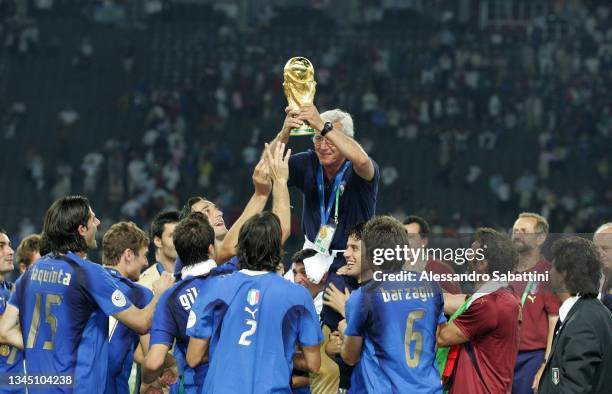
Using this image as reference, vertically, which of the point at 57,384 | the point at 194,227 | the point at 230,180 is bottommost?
the point at 230,180

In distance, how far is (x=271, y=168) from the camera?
6129mm

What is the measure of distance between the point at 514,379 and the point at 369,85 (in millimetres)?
19572

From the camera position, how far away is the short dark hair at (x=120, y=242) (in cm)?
649

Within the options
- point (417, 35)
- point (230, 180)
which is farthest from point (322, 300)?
point (417, 35)

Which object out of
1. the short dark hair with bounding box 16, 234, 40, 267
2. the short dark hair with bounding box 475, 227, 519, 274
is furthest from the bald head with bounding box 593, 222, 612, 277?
the short dark hair with bounding box 16, 234, 40, 267

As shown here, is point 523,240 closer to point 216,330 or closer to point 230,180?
point 216,330

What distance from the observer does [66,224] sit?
5965 millimetres

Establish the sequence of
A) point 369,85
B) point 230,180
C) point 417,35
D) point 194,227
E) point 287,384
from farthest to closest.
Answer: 1. point 417,35
2. point 369,85
3. point 230,180
4. point 194,227
5. point 287,384

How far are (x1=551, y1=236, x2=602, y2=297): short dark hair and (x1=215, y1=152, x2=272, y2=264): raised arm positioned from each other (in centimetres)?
157

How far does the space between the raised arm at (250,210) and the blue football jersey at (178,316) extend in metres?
0.31

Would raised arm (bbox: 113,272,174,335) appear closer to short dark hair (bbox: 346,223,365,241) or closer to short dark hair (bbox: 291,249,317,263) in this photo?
short dark hair (bbox: 291,249,317,263)

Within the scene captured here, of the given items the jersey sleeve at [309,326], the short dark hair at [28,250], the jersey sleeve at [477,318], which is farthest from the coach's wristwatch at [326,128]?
the short dark hair at [28,250]

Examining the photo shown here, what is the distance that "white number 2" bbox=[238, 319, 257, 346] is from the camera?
5.32 meters

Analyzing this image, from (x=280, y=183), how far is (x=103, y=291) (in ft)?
3.51
